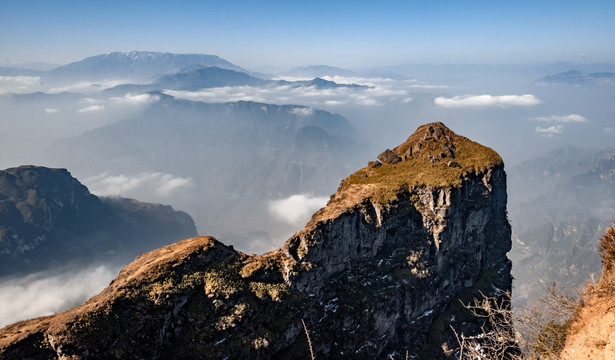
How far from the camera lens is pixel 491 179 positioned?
56000 millimetres

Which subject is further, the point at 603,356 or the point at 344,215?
the point at 344,215

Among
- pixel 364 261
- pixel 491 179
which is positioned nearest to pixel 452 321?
pixel 364 261

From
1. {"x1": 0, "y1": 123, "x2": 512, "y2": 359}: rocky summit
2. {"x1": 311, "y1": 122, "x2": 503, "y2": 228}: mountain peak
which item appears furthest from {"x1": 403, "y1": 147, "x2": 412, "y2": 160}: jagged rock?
{"x1": 0, "y1": 123, "x2": 512, "y2": 359}: rocky summit

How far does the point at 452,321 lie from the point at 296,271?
30.7m

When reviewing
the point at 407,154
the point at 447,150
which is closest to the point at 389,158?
the point at 407,154

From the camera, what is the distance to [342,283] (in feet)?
151

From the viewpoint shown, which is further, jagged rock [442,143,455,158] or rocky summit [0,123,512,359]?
jagged rock [442,143,455,158]

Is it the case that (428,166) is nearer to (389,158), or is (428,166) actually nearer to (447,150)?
(447,150)

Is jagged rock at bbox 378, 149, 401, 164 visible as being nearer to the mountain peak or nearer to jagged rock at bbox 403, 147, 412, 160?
the mountain peak

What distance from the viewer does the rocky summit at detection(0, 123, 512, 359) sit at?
3094cm

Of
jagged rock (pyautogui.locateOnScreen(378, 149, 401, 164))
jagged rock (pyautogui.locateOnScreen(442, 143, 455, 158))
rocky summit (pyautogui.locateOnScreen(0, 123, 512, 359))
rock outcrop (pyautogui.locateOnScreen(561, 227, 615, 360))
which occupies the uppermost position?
jagged rock (pyautogui.locateOnScreen(442, 143, 455, 158))

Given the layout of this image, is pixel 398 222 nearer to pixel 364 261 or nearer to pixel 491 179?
pixel 364 261

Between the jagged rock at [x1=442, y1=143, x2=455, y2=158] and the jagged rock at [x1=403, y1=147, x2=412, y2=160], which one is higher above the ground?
the jagged rock at [x1=442, y1=143, x2=455, y2=158]

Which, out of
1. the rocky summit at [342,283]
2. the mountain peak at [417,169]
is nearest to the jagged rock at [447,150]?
the mountain peak at [417,169]
